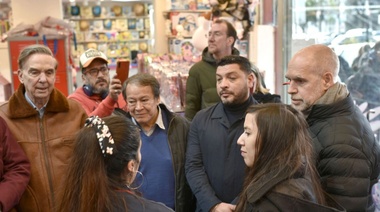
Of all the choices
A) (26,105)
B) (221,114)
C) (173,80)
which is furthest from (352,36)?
(26,105)

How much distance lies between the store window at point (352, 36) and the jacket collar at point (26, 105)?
236 centimetres

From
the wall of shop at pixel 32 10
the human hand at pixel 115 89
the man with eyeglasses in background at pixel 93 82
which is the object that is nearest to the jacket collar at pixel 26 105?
the human hand at pixel 115 89

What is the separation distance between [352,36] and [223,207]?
2.18 metres

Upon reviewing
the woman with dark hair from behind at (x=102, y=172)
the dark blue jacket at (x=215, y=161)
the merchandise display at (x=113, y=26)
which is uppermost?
the merchandise display at (x=113, y=26)

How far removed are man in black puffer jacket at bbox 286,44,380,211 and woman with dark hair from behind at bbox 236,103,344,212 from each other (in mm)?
81

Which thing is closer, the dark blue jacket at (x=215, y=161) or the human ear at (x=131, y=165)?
the human ear at (x=131, y=165)

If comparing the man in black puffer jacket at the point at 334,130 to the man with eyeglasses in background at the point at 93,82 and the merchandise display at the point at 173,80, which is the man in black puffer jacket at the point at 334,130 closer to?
the man with eyeglasses in background at the point at 93,82

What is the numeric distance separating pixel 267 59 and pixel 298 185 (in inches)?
122

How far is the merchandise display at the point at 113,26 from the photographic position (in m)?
11.5

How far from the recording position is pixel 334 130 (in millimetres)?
1822

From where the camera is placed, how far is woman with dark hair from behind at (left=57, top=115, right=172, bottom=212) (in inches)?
58.4

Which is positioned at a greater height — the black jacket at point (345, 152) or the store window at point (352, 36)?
the store window at point (352, 36)

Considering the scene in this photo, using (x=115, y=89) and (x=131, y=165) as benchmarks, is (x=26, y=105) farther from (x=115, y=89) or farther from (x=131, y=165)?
(x=131, y=165)

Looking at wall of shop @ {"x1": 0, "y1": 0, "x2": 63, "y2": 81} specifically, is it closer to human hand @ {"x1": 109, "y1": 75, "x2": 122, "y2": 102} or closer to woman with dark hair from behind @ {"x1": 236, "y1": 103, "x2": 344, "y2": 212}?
human hand @ {"x1": 109, "y1": 75, "x2": 122, "y2": 102}
